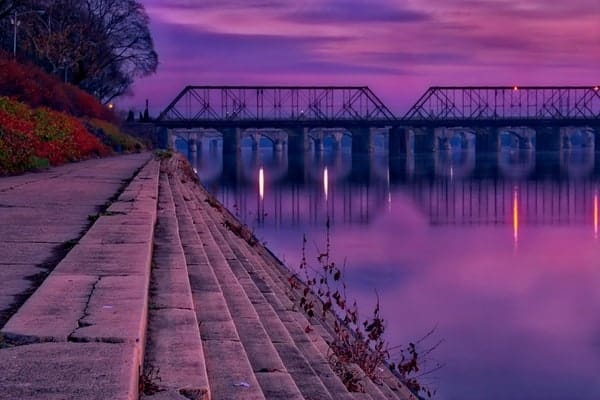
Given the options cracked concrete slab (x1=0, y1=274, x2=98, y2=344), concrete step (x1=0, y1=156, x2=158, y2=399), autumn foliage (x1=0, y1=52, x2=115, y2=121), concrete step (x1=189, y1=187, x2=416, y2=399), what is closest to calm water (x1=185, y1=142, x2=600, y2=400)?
concrete step (x1=189, y1=187, x2=416, y2=399)

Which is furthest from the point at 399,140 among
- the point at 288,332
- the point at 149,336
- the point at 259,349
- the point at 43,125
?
the point at 149,336

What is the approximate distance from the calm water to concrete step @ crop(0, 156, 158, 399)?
5.53 meters

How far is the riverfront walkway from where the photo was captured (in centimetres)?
507

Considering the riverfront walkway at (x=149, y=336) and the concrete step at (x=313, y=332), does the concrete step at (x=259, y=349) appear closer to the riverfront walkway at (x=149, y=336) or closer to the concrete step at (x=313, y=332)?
the riverfront walkway at (x=149, y=336)

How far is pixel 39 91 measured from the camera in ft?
168

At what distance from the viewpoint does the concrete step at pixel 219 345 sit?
6.02 m

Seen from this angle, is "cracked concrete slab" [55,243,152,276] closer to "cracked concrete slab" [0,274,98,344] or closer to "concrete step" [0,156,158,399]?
"concrete step" [0,156,158,399]

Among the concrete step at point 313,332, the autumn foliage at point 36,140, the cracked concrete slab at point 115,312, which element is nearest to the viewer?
the cracked concrete slab at point 115,312

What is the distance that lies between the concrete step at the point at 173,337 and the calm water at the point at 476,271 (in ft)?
15.4

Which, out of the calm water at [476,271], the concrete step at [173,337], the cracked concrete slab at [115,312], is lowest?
the calm water at [476,271]

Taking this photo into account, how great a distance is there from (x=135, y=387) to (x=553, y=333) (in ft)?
43.0

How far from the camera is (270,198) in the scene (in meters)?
58.3

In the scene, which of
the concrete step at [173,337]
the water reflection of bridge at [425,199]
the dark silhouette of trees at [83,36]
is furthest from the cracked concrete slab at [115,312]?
the dark silhouette of trees at [83,36]

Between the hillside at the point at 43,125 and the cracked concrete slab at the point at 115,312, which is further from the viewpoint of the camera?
the hillside at the point at 43,125
